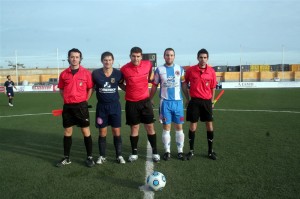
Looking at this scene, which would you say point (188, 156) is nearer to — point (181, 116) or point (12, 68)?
point (181, 116)

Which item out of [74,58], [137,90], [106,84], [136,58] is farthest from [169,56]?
[74,58]

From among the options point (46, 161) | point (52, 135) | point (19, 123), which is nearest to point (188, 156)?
point (46, 161)

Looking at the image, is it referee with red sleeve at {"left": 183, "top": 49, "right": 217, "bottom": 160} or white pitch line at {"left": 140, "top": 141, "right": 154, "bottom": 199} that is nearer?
white pitch line at {"left": 140, "top": 141, "right": 154, "bottom": 199}

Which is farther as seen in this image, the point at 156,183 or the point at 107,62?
the point at 107,62

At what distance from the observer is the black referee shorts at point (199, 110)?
18.1 ft

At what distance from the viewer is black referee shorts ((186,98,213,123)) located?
553 centimetres

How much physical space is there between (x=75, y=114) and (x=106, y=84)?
0.79 meters

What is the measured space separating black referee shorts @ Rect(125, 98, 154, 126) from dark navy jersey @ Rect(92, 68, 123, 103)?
35cm

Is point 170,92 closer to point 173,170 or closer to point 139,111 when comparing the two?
point 139,111

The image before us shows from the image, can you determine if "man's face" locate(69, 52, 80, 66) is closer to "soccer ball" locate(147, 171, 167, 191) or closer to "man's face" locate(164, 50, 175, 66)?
"man's face" locate(164, 50, 175, 66)

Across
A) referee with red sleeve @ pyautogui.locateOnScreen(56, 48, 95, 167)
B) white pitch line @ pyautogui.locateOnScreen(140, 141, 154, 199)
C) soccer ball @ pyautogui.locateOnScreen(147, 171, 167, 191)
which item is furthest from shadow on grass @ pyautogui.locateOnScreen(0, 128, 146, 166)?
soccer ball @ pyautogui.locateOnScreen(147, 171, 167, 191)

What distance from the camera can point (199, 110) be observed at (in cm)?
559

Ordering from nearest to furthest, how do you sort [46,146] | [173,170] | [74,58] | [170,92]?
[173,170]
[74,58]
[170,92]
[46,146]

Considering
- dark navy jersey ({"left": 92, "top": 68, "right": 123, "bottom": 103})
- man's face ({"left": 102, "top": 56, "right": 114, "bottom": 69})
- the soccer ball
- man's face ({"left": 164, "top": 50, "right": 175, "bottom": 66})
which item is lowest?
the soccer ball
